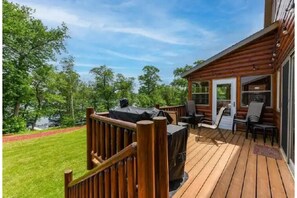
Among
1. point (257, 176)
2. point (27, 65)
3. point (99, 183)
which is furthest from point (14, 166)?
point (27, 65)

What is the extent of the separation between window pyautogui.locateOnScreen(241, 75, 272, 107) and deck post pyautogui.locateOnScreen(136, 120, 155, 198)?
5.96m

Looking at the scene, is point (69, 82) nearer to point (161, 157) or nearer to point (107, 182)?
point (107, 182)

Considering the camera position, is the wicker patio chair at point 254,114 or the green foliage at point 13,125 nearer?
the wicker patio chair at point 254,114

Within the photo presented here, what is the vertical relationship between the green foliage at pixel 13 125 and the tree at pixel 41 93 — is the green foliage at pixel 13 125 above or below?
below

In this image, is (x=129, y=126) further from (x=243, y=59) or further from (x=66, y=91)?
(x=66, y=91)

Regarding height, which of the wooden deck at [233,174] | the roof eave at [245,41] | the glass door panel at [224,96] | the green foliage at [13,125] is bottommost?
the green foliage at [13,125]

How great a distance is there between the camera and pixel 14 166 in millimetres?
4863

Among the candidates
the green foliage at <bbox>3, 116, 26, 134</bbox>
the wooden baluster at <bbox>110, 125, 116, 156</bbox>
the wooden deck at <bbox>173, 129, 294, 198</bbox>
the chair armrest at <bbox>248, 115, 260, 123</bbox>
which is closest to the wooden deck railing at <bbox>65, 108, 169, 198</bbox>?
the wooden baluster at <bbox>110, 125, 116, 156</bbox>

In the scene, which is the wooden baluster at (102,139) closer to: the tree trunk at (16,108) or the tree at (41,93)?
the tree trunk at (16,108)

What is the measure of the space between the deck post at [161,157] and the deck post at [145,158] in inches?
6.9

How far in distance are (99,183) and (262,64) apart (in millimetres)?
6234

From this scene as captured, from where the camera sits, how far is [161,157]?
157 cm

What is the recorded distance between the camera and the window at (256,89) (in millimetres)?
6062

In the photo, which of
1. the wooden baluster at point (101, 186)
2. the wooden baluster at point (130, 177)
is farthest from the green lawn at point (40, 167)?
the wooden baluster at point (130, 177)
